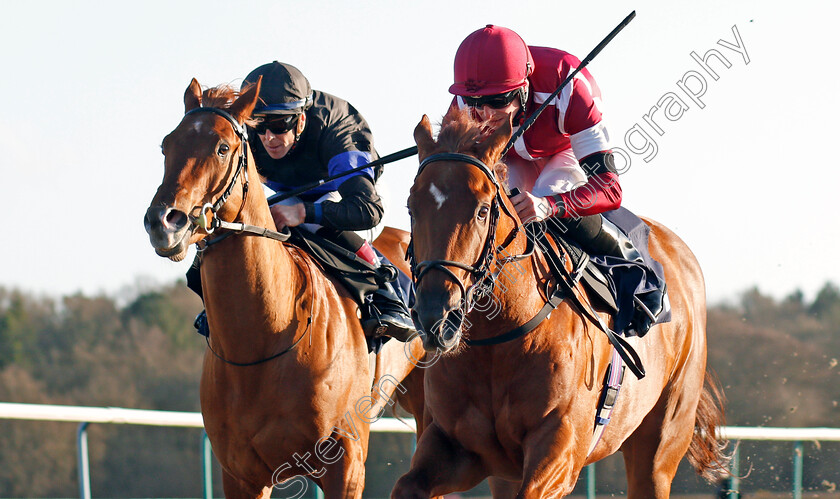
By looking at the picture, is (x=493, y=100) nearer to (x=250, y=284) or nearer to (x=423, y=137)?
(x=423, y=137)

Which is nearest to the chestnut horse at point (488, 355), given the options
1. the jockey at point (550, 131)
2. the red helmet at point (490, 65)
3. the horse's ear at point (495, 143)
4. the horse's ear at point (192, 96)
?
the horse's ear at point (495, 143)

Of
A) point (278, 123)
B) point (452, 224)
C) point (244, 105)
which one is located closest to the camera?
point (452, 224)

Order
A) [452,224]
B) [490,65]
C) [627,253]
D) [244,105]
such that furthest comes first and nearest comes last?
[627,253] < [244,105] < [490,65] < [452,224]

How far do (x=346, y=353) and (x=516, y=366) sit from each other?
1.19 m

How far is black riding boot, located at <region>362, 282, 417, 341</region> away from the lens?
452cm

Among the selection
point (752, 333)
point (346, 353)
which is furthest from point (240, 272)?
point (752, 333)

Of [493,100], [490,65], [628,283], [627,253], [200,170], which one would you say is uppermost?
[490,65]

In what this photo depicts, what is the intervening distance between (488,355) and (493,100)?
955 mm

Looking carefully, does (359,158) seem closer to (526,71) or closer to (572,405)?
(526,71)

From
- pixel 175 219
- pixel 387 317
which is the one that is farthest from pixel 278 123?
pixel 175 219

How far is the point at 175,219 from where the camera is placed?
3408mm

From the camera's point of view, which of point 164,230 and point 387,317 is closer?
point 164,230

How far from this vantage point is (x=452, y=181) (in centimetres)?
293

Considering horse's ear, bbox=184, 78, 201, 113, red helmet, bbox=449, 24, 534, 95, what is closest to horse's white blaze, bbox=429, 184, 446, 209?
red helmet, bbox=449, 24, 534, 95
